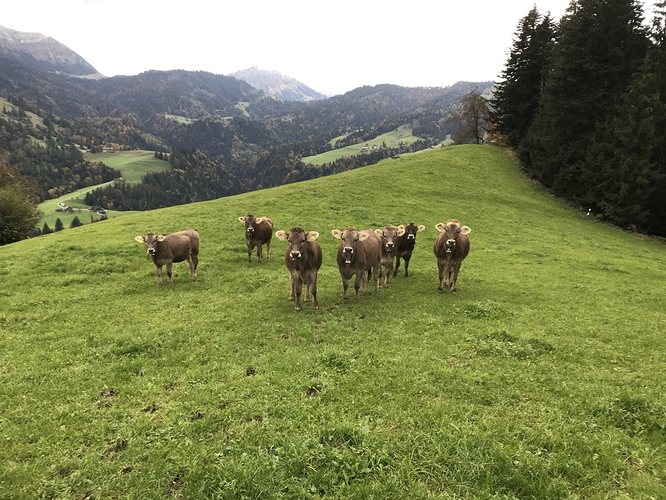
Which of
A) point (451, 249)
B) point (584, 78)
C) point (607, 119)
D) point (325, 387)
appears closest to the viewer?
point (325, 387)

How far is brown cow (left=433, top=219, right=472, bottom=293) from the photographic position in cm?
1487

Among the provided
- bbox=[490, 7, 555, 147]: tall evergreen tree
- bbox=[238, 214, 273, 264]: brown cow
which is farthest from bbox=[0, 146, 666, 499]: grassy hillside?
bbox=[490, 7, 555, 147]: tall evergreen tree

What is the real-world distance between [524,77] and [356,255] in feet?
192

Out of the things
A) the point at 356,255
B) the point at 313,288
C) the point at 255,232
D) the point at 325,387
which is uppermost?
the point at 356,255

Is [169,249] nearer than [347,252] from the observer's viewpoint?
No

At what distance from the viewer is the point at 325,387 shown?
25.5 ft

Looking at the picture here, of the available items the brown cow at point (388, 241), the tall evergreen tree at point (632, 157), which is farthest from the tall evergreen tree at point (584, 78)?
the brown cow at point (388, 241)

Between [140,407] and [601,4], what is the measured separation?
56.1 metres

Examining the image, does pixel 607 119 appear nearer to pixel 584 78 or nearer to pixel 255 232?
pixel 584 78

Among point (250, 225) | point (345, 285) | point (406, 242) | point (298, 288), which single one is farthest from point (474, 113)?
point (298, 288)

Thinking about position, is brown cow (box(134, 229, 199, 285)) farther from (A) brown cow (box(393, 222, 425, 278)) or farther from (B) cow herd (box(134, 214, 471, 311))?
(A) brown cow (box(393, 222, 425, 278))

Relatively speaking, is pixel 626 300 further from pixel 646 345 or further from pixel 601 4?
pixel 601 4

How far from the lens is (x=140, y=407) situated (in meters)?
7.20

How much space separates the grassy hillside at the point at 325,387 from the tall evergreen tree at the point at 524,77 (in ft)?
155
